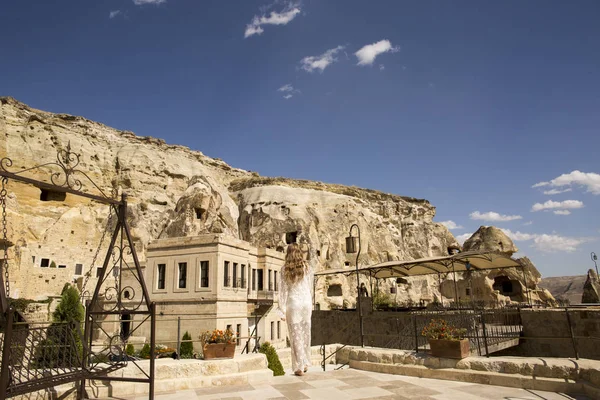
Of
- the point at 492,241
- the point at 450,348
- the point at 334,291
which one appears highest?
the point at 492,241

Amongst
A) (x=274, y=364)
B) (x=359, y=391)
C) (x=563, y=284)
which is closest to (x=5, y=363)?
(x=359, y=391)

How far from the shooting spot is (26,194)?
47188mm

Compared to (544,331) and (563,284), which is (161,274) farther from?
(563,284)

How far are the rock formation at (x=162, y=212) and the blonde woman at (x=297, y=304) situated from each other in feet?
108

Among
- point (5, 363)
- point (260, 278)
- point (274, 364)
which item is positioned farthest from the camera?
point (260, 278)

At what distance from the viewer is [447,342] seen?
25.0ft

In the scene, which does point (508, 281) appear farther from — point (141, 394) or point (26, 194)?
point (26, 194)

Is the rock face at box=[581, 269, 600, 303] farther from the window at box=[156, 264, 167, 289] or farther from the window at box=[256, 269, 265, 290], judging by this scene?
the window at box=[156, 264, 167, 289]

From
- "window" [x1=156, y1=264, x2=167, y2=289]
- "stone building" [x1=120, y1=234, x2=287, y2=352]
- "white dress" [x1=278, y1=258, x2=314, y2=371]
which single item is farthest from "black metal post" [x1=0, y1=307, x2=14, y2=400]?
"window" [x1=156, y1=264, x2=167, y2=289]

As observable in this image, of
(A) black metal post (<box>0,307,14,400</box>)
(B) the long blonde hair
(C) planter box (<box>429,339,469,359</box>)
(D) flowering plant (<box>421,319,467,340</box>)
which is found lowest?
(C) planter box (<box>429,339,469,359</box>)

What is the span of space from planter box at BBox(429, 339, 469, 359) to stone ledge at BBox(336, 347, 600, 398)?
4.2 inches

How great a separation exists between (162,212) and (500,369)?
5404cm

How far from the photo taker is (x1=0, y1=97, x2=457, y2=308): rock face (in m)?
40.7

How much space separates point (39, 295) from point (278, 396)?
36957 millimetres
